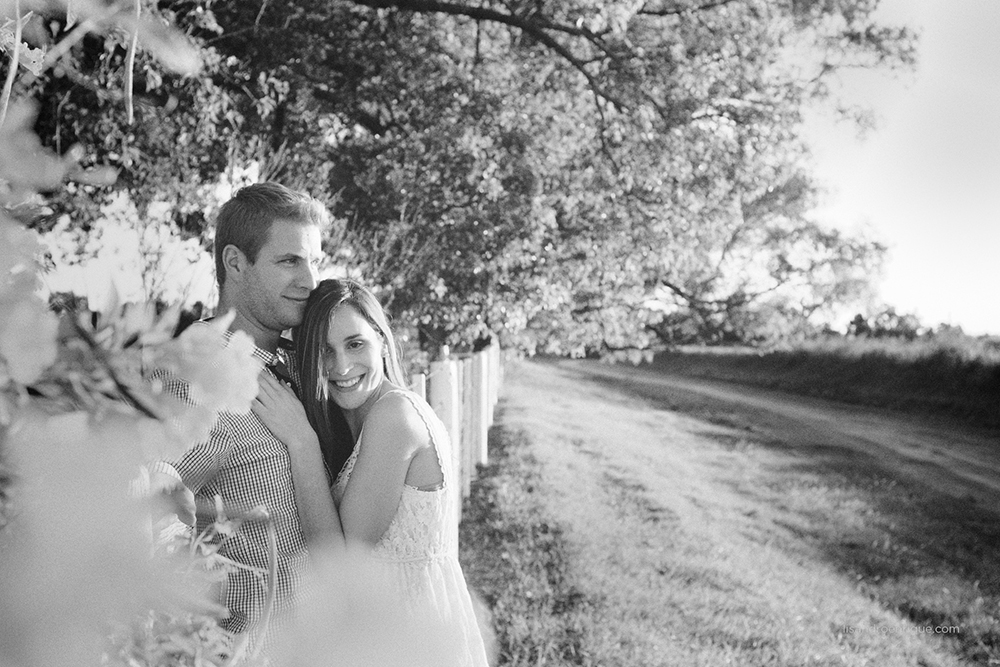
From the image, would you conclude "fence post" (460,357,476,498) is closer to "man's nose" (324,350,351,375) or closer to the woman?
the woman

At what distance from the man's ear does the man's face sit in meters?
0.03

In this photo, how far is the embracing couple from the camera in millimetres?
2115

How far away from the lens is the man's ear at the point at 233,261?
236cm

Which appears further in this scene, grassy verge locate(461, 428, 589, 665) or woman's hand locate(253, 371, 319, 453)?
grassy verge locate(461, 428, 589, 665)

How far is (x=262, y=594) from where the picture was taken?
2.02m

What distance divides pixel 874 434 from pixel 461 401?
10689 mm

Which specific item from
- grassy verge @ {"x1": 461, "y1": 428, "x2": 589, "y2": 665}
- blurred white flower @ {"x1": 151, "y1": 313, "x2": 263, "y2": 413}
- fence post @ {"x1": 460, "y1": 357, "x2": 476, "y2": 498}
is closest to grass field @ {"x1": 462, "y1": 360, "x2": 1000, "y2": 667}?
grassy verge @ {"x1": 461, "y1": 428, "x2": 589, "y2": 665}

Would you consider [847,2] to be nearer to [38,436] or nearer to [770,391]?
[38,436]

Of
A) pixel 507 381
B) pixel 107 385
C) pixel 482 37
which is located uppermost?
pixel 482 37

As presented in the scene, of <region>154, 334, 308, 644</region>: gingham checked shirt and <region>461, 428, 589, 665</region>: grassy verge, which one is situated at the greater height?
<region>154, 334, 308, 644</region>: gingham checked shirt

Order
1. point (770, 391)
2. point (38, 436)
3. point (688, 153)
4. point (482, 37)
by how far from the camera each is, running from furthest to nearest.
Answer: point (770, 391) < point (482, 37) < point (688, 153) < point (38, 436)

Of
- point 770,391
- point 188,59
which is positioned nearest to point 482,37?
point 188,59

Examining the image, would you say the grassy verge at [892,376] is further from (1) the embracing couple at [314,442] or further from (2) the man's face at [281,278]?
(2) the man's face at [281,278]

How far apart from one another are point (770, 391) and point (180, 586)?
2874 cm
